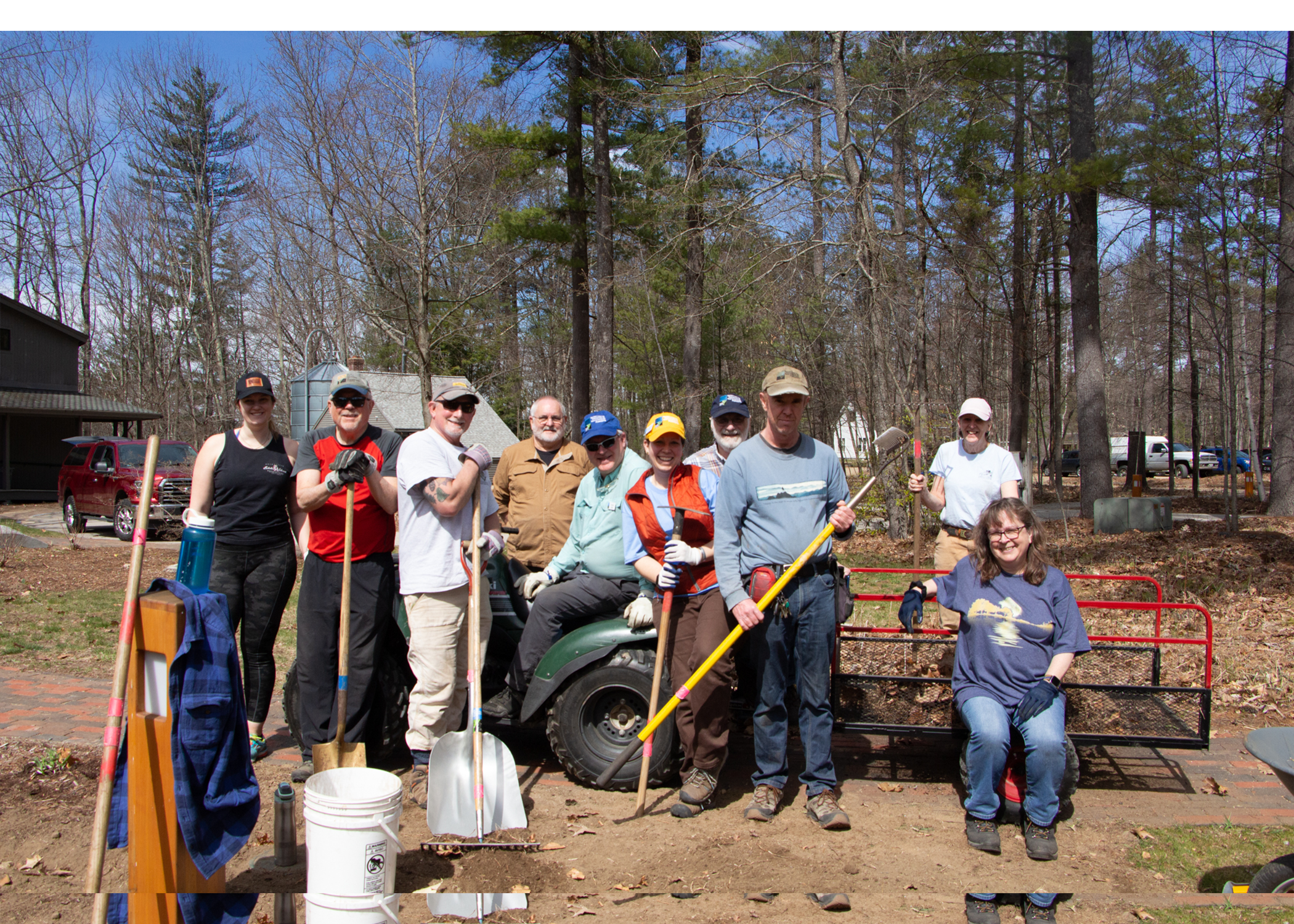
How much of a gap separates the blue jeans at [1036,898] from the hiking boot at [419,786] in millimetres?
2405

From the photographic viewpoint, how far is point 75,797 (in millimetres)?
4109

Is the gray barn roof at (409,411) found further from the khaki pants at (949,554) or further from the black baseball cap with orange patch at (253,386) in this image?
the black baseball cap with orange patch at (253,386)

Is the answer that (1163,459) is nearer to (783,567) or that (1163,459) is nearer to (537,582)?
(783,567)

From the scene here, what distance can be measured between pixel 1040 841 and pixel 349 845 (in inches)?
109

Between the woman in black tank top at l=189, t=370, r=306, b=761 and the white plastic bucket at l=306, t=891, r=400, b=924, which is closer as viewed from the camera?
the white plastic bucket at l=306, t=891, r=400, b=924

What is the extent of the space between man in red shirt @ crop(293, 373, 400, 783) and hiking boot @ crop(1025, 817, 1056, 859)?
310 centimetres

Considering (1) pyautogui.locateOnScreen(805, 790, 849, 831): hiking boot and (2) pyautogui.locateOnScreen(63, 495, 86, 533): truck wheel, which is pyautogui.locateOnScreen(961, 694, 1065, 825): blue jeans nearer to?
(1) pyautogui.locateOnScreen(805, 790, 849, 831): hiking boot

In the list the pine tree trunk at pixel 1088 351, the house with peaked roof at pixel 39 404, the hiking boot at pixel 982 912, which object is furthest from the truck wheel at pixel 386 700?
the house with peaked roof at pixel 39 404

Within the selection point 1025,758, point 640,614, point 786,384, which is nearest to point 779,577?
point 640,614

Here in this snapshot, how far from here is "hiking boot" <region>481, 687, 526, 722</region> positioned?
14.7ft

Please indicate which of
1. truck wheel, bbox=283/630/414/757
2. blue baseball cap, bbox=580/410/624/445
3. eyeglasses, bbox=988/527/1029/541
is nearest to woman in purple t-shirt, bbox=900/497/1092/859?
Result: eyeglasses, bbox=988/527/1029/541

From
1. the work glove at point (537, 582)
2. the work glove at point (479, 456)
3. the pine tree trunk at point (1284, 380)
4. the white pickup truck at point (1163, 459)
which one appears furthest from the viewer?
the white pickup truck at point (1163, 459)

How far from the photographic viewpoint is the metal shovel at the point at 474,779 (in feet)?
12.1

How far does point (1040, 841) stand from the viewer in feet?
12.0
